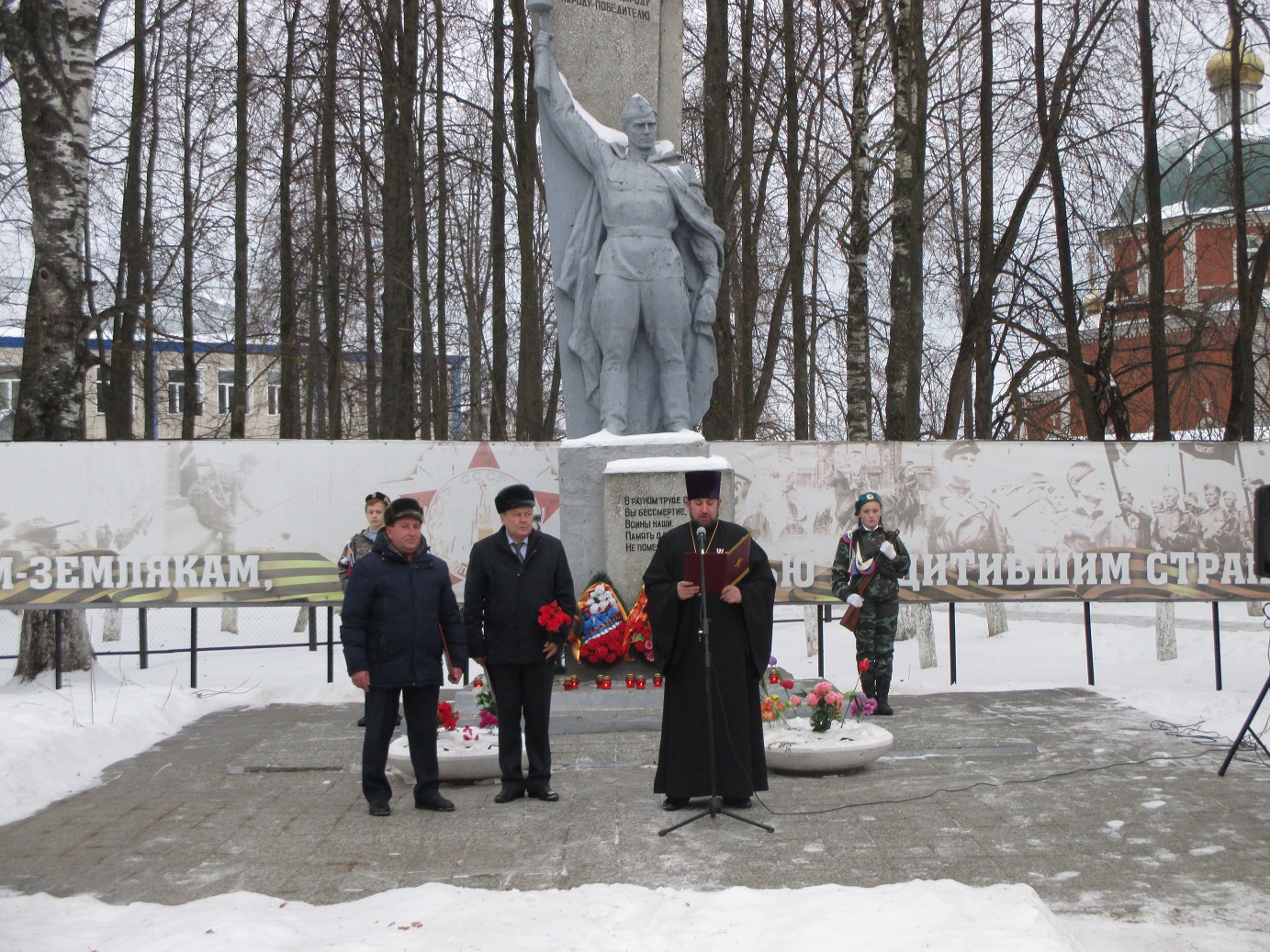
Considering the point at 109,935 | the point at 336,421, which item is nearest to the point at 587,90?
the point at 109,935

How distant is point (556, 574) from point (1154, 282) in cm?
1142

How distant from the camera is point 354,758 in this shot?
25.7 ft

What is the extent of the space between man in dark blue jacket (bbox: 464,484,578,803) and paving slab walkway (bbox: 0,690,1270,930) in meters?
0.23

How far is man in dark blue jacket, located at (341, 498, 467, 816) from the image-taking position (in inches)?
248

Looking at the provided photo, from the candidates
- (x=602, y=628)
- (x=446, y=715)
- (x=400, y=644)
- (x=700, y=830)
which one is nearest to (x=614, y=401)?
(x=602, y=628)

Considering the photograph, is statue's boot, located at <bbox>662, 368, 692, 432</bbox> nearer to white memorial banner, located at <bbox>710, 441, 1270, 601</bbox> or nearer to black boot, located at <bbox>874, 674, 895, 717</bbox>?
white memorial banner, located at <bbox>710, 441, 1270, 601</bbox>

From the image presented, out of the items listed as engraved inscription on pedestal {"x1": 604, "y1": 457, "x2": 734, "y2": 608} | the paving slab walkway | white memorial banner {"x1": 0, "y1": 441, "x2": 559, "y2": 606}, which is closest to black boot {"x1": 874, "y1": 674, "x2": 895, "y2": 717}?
the paving slab walkway

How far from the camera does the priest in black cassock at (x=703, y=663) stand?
20.0ft

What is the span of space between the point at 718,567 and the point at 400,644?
5.45 feet

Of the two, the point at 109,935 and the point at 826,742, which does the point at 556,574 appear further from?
the point at 109,935

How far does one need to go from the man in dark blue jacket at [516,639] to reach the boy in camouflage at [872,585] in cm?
297

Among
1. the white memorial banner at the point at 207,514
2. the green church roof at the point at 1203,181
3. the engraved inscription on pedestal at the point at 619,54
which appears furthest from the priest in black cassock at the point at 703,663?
the green church roof at the point at 1203,181

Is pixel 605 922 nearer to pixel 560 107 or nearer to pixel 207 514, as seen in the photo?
pixel 560 107

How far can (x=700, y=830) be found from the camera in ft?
19.1
